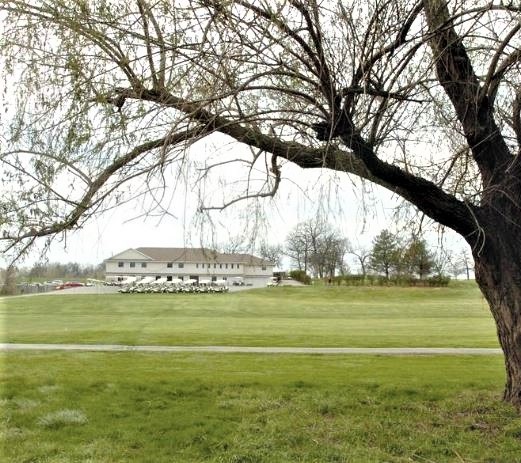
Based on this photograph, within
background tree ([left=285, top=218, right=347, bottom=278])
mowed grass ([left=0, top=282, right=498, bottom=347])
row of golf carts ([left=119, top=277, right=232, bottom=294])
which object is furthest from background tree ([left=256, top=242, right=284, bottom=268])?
row of golf carts ([left=119, top=277, right=232, bottom=294])

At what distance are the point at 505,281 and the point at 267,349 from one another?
9838 mm

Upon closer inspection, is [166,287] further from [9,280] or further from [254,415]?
[9,280]

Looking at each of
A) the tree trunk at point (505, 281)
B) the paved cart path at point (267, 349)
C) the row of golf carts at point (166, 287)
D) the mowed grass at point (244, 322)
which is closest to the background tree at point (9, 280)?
the mowed grass at point (244, 322)

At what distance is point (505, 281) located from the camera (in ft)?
24.2

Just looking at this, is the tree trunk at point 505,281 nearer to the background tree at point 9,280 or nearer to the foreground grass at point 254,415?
the foreground grass at point 254,415

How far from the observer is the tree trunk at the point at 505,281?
733 cm

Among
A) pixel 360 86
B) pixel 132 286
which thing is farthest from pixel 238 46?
pixel 132 286

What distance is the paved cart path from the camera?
15.9 meters

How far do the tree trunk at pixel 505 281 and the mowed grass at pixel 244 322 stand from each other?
2.17 metres

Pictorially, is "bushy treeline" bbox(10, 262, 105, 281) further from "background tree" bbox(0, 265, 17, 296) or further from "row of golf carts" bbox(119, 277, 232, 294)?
"row of golf carts" bbox(119, 277, 232, 294)

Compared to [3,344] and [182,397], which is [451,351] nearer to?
[182,397]

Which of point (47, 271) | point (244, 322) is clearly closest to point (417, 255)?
point (47, 271)

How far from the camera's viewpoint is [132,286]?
170 ft

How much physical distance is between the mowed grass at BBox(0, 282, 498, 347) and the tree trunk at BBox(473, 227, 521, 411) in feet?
7.11
